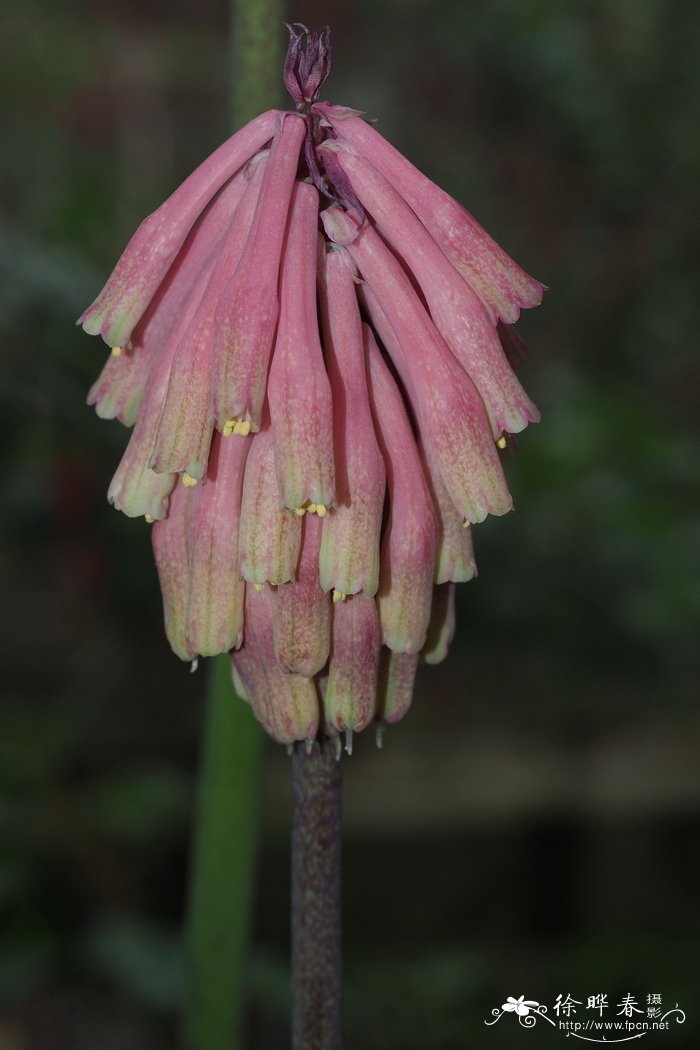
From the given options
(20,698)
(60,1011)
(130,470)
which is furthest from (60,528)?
(130,470)

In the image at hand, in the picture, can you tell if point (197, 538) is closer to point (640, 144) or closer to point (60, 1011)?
point (60, 1011)

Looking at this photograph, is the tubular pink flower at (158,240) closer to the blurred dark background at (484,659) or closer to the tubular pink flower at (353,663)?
the tubular pink flower at (353,663)

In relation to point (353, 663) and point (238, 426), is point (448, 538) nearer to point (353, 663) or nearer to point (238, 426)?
point (353, 663)

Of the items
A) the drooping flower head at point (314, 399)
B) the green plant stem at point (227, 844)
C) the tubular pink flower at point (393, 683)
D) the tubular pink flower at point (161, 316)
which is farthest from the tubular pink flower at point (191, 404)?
the green plant stem at point (227, 844)

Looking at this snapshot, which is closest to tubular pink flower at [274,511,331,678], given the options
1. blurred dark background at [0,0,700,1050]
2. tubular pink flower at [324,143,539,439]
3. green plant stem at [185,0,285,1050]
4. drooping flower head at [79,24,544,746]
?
drooping flower head at [79,24,544,746]

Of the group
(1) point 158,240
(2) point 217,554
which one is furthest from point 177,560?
(1) point 158,240

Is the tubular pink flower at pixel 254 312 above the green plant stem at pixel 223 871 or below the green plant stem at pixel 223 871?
above
